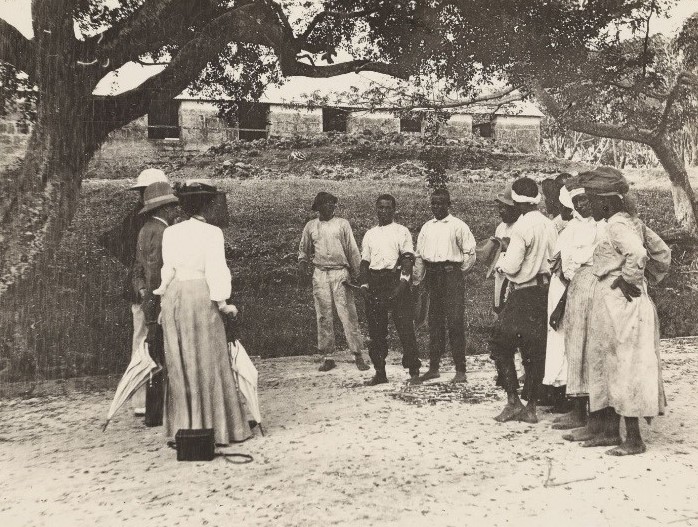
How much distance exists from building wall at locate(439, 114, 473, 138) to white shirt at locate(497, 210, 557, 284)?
5.22 m

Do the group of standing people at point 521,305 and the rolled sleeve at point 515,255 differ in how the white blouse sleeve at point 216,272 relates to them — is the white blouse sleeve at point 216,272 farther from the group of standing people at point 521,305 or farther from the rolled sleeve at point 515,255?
the rolled sleeve at point 515,255

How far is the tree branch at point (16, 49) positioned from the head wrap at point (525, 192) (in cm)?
481

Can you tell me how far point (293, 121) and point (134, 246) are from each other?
4035 mm

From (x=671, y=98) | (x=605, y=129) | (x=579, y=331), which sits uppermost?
(x=671, y=98)

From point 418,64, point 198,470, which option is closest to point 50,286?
point 198,470

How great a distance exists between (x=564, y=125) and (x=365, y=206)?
2.89m

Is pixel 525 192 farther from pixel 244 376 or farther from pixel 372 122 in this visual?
pixel 372 122

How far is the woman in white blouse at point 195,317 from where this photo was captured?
14.8 ft

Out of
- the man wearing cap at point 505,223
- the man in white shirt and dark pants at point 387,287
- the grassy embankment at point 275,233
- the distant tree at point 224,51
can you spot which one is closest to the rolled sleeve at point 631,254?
the man wearing cap at point 505,223

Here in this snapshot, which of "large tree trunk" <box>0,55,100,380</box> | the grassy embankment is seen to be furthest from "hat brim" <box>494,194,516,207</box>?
"large tree trunk" <box>0,55,100,380</box>

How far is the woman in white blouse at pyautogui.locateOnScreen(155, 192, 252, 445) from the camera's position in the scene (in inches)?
178

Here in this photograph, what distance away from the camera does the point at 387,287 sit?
671 centimetres

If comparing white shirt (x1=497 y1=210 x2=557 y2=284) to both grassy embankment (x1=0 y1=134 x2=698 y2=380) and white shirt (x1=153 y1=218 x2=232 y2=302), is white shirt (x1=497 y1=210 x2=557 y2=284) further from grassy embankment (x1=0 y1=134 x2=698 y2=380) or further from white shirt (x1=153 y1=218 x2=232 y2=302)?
grassy embankment (x1=0 y1=134 x2=698 y2=380)

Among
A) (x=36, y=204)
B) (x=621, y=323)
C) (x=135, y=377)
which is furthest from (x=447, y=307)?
(x=36, y=204)
